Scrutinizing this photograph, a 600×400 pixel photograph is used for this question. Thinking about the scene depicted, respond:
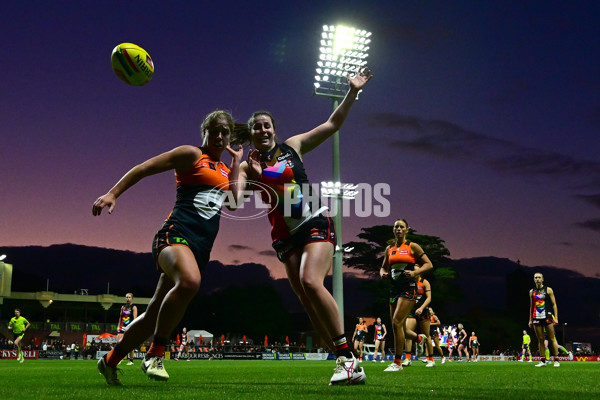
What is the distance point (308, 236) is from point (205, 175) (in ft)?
3.60

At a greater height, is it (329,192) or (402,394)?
(329,192)

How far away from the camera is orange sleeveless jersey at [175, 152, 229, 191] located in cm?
545

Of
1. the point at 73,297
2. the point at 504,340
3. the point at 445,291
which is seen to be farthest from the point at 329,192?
the point at 73,297

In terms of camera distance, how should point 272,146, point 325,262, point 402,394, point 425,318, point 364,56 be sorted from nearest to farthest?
1. point 402,394
2. point 325,262
3. point 272,146
4. point 425,318
5. point 364,56

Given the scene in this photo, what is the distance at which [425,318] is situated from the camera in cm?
1404

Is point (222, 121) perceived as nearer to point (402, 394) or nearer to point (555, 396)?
point (402, 394)

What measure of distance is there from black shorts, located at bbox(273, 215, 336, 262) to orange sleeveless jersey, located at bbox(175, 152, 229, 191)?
0.76 metres

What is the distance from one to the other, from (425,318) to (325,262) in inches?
369

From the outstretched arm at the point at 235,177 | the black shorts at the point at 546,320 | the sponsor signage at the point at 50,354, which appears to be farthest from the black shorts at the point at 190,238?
the sponsor signage at the point at 50,354

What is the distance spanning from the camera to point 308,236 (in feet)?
17.9

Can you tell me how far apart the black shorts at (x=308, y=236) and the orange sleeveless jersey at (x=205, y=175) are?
30.1 inches

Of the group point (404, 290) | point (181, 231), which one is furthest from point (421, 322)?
point (181, 231)

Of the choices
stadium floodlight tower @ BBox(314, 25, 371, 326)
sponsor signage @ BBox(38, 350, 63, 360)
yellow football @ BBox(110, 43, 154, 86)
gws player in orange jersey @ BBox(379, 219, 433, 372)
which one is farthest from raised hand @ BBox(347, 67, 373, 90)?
sponsor signage @ BBox(38, 350, 63, 360)

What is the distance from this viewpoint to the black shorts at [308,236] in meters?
5.45
